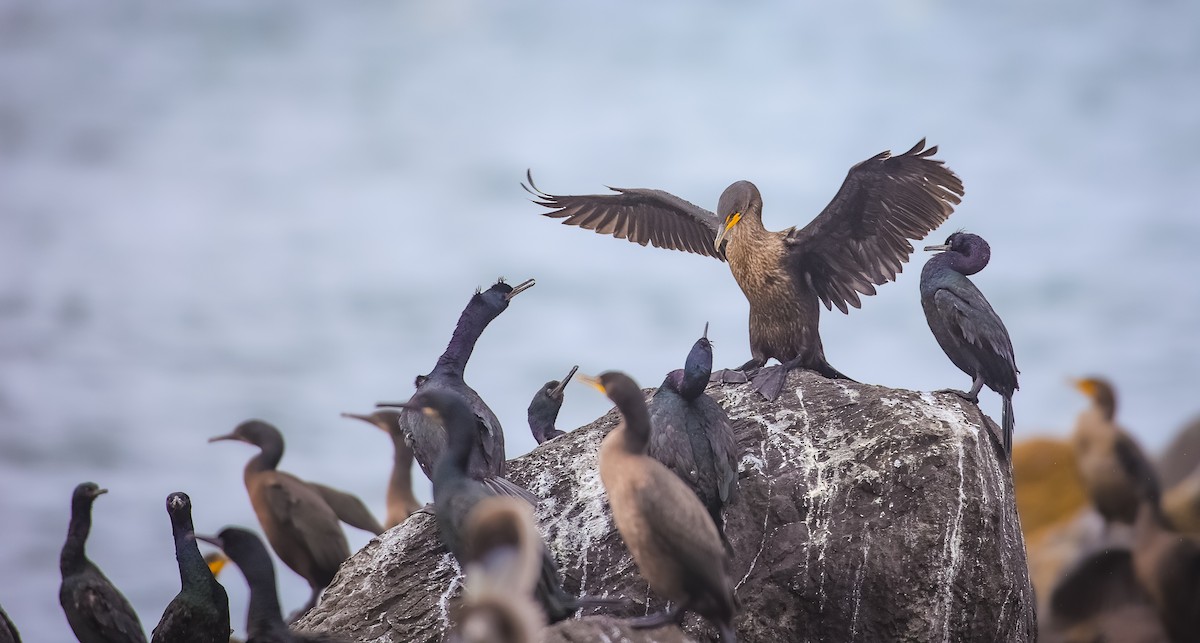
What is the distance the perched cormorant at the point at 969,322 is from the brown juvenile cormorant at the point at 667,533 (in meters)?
2.71

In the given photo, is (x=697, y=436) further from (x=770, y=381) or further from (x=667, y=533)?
(x=770, y=381)

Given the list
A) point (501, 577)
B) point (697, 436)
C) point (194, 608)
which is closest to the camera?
point (501, 577)

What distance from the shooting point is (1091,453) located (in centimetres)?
1227

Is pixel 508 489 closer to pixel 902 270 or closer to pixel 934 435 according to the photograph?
pixel 934 435

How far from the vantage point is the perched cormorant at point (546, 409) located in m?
8.76

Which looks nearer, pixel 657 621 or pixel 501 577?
pixel 501 577

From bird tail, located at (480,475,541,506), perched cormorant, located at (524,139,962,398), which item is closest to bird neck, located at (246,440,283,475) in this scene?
bird tail, located at (480,475,541,506)

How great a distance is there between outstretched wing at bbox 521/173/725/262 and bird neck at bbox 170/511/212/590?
373 centimetres

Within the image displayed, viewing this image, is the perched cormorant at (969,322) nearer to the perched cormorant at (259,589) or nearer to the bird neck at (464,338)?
→ the bird neck at (464,338)

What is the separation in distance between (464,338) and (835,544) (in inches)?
104

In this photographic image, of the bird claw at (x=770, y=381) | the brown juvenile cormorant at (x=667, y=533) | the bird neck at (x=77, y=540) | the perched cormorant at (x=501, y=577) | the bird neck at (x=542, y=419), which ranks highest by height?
the bird neck at (x=542, y=419)

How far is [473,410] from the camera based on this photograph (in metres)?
6.91

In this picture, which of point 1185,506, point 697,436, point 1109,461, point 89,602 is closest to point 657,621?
point 697,436

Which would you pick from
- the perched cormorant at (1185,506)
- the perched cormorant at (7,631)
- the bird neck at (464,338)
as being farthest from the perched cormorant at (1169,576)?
the perched cormorant at (7,631)
